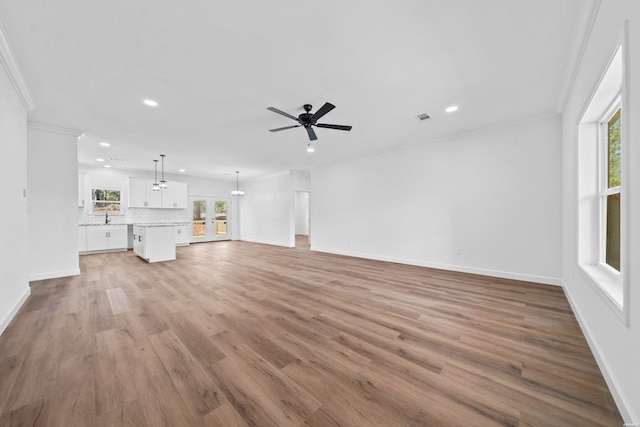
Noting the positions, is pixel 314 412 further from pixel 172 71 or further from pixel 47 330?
pixel 172 71

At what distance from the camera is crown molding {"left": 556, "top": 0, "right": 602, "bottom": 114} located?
1.81m

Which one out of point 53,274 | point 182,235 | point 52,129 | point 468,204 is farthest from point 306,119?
point 182,235

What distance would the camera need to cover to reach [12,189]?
2.66 metres

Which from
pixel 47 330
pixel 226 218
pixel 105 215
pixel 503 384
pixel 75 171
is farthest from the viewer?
pixel 226 218

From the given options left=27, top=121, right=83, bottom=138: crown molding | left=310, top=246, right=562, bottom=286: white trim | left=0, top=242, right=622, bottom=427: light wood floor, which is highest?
left=27, top=121, right=83, bottom=138: crown molding

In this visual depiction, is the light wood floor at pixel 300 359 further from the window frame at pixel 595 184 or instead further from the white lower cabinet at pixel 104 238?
the white lower cabinet at pixel 104 238

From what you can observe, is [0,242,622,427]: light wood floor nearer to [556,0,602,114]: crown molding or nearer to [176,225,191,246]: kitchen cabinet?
[556,0,602,114]: crown molding

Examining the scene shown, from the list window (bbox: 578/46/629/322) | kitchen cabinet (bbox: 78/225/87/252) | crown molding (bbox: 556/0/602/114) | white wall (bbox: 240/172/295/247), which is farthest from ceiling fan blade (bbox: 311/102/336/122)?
kitchen cabinet (bbox: 78/225/87/252)

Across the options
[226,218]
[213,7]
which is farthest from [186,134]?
[226,218]

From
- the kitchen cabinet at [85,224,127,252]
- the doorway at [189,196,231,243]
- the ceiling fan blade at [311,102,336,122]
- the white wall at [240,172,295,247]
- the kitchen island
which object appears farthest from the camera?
the doorway at [189,196,231,243]

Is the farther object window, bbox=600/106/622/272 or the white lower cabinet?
the white lower cabinet

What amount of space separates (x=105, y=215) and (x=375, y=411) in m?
9.93

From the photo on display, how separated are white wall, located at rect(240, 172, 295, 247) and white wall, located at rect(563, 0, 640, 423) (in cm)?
730

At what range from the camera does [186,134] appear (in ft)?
15.4
